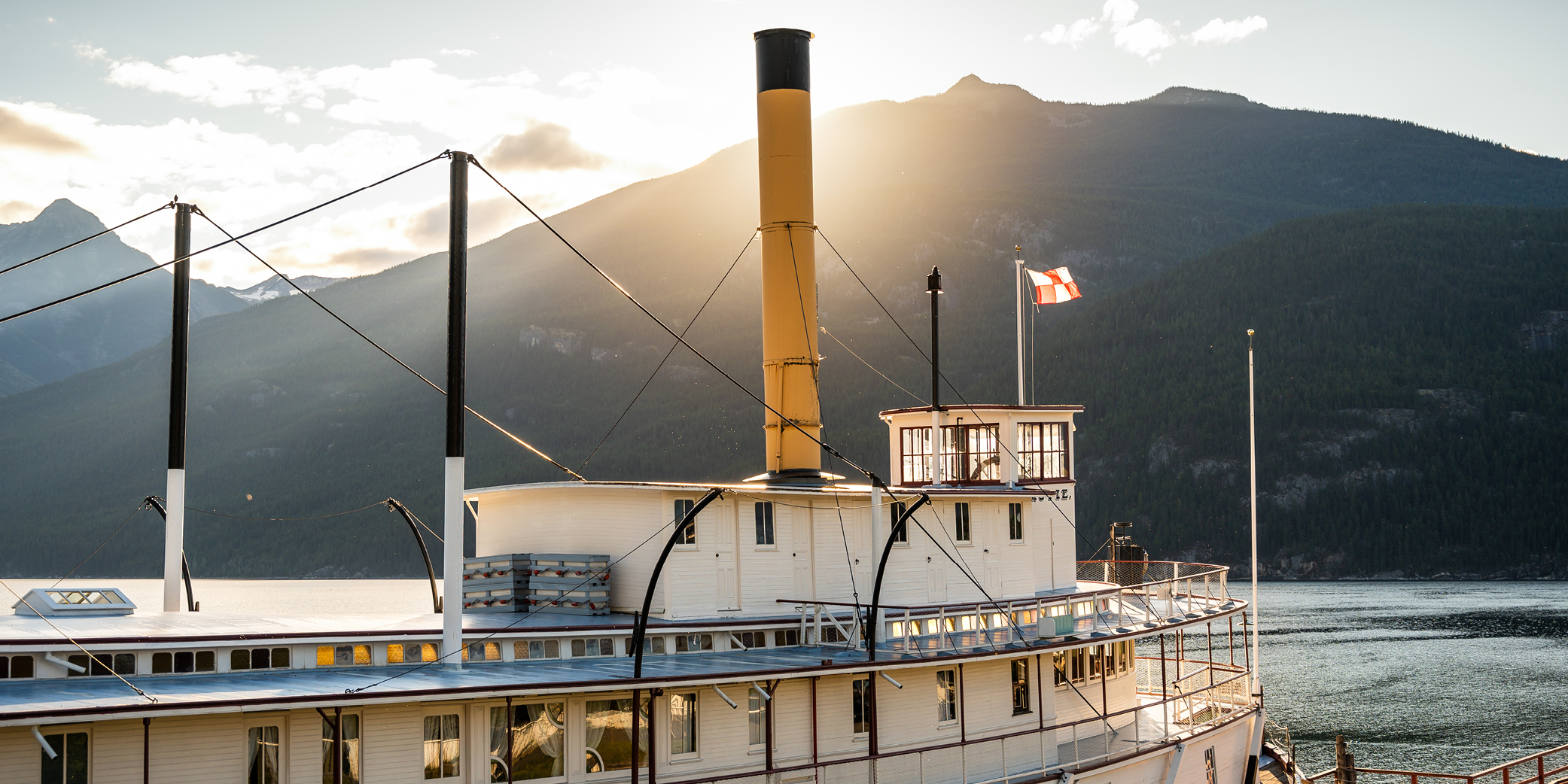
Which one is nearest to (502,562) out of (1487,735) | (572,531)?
(572,531)

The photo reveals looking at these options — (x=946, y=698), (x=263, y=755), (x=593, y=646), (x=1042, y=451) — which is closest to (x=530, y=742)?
(x=593, y=646)

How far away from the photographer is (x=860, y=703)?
23.2 meters

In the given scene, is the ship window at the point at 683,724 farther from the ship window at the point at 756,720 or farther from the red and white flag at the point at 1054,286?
the red and white flag at the point at 1054,286

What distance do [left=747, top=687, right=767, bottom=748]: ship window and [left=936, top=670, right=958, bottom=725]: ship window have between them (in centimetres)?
429

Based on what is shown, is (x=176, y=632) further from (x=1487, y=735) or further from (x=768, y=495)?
(x=1487, y=735)

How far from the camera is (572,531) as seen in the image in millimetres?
24500

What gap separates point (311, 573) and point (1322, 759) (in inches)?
A: 6574

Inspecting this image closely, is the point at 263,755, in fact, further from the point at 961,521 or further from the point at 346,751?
the point at 961,521

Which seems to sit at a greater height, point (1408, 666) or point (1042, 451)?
point (1042, 451)

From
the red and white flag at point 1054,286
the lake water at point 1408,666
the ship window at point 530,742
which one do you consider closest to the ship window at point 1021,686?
the ship window at point 530,742

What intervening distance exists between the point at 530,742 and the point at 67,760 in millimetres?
6114

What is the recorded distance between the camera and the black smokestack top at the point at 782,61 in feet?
105

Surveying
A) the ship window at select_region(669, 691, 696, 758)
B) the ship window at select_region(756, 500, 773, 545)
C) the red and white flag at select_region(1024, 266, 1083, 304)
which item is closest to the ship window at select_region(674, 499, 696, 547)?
the ship window at select_region(756, 500, 773, 545)

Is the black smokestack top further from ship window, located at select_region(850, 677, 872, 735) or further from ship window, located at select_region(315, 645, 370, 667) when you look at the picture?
ship window, located at select_region(315, 645, 370, 667)
